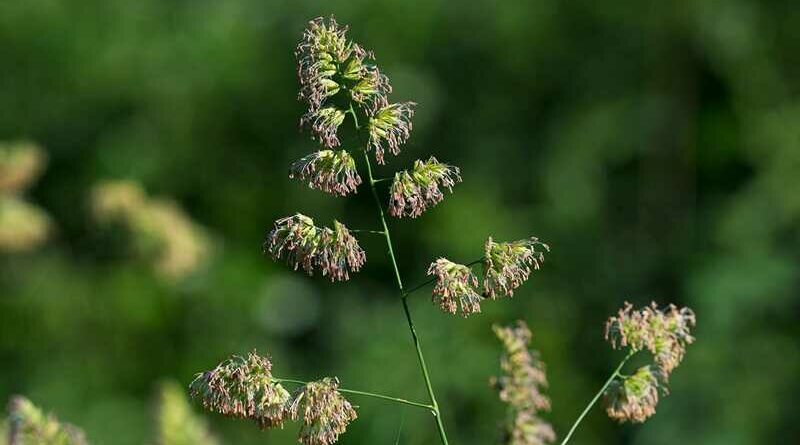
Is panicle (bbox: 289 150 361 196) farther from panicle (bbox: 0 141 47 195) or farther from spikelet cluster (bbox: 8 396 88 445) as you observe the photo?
panicle (bbox: 0 141 47 195)

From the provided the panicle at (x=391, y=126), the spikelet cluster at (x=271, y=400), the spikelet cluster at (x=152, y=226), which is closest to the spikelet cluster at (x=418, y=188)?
the panicle at (x=391, y=126)

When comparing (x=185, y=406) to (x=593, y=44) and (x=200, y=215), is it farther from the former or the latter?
(x=593, y=44)

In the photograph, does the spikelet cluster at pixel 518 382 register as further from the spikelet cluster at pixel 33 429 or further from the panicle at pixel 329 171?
the spikelet cluster at pixel 33 429

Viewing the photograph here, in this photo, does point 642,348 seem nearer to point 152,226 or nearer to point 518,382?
point 518,382

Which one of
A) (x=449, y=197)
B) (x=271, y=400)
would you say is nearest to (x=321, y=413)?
(x=271, y=400)

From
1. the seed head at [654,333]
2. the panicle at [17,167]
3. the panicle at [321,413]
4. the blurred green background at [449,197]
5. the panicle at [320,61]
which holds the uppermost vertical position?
the blurred green background at [449,197]

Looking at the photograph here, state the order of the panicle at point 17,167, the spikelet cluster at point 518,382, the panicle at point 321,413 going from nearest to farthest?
the panicle at point 321,413, the spikelet cluster at point 518,382, the panicle at point 17,167

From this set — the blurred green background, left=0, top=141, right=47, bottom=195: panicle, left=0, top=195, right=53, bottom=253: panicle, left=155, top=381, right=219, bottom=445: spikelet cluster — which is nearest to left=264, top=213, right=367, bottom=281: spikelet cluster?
left=155, top=381, right=219, bottom=445: spikelet cluster

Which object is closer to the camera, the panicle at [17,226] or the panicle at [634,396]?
the panicle at [634,396]
